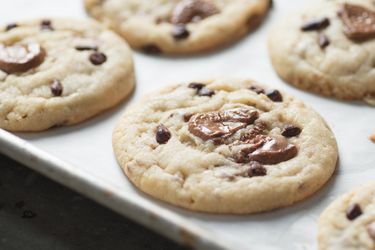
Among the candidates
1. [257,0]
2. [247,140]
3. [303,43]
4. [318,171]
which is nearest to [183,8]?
[257,0]

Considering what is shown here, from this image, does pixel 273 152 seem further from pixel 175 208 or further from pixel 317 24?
pixel 317 24

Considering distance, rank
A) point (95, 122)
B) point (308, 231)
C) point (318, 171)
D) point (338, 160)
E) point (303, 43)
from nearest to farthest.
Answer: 1. point (308, 231)
2. point (318, 171)
3. point (338, 160)
4. point (95, 122)
5. point (303, 43)

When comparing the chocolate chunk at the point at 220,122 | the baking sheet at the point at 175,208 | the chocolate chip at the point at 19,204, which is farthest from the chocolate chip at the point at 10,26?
the chocolate chunk at the point at 220,122

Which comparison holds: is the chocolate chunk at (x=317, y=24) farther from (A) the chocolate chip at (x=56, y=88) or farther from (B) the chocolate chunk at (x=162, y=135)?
(A) the chocolate chip at (x=56, y=88)

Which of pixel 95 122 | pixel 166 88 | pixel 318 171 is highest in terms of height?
pixel 318 171

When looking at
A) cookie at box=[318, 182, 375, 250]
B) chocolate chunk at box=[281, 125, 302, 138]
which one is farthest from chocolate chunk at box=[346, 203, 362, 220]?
chocolate chunk at box=[281, 125, 302, 138]

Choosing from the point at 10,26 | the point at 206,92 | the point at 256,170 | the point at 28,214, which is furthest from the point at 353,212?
the point at 10,26

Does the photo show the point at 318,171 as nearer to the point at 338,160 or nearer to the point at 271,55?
the point at 338,160

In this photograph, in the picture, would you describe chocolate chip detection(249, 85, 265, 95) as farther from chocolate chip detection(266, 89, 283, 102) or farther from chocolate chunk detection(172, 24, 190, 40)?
chocolate chunk detection(172, 24, 190, 40)
